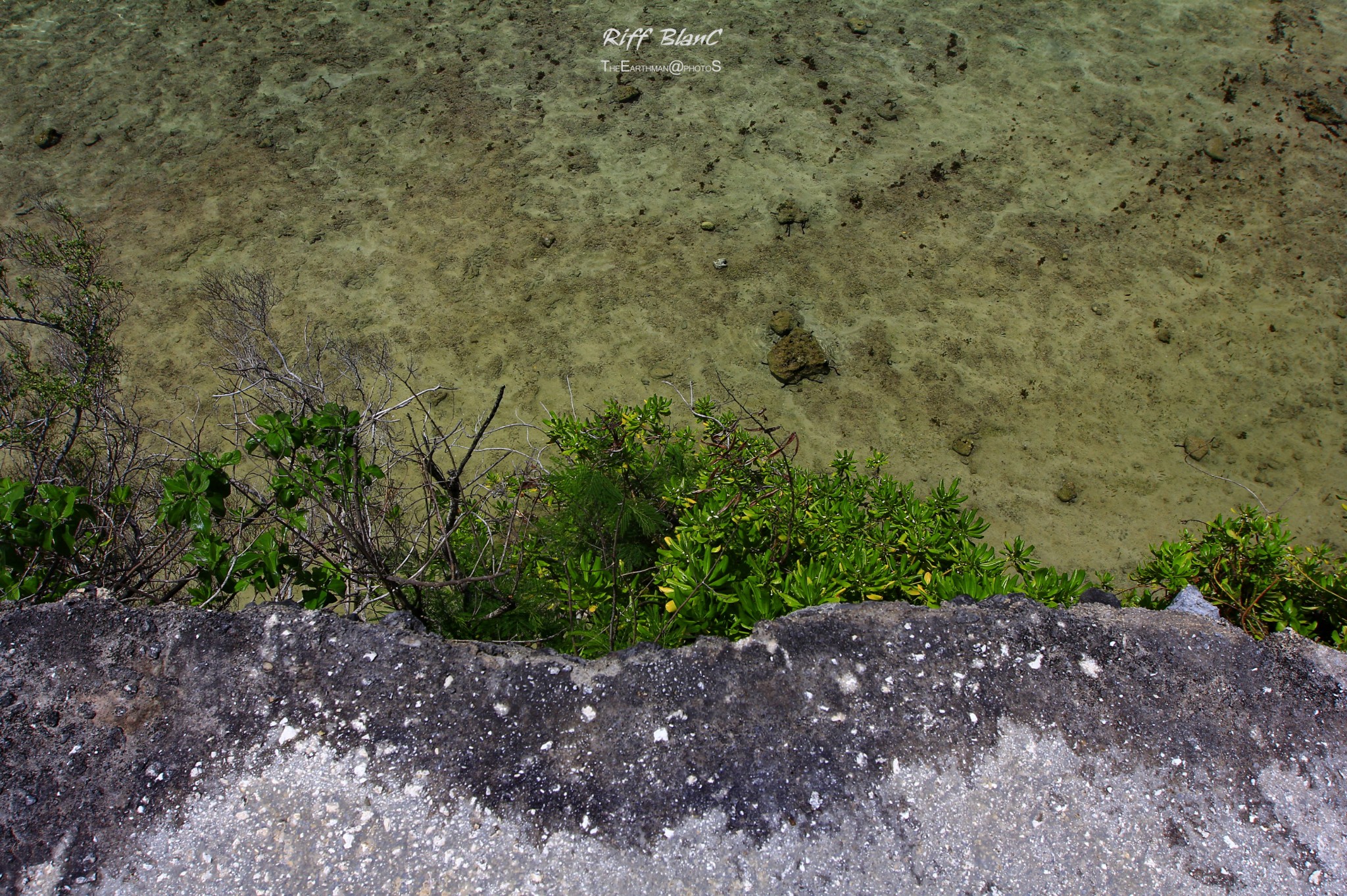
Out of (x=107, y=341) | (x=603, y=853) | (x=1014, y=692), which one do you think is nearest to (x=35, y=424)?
(x=107, y=341)

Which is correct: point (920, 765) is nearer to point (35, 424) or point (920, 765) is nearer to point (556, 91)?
point (35, 424)

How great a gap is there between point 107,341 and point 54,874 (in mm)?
3769

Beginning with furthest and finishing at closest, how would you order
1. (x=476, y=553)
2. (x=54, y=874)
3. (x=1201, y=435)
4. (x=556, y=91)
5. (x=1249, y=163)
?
(x=556, y=91), (x=1249, y=163), (x=1201, y=435), (x=476, y=553), (x=54, y=874)

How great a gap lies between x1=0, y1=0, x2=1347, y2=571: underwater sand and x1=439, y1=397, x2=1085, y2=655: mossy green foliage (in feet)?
4.12

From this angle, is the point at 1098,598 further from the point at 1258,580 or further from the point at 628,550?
the point at 628,550

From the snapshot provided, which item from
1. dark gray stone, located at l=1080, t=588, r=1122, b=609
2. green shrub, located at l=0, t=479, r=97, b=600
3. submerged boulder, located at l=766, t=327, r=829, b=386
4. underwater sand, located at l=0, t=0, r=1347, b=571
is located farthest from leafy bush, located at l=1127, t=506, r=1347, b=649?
green shrub, located at l=0, t=479, r=97, b=600

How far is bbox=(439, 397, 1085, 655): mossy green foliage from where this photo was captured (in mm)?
2137

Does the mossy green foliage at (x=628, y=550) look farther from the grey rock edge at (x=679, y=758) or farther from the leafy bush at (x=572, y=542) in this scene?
the grey rock edge at (x=679, y=758)

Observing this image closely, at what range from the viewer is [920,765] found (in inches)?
65.1

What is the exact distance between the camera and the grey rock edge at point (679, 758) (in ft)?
5.09

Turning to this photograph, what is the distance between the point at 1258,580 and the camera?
2.42 m

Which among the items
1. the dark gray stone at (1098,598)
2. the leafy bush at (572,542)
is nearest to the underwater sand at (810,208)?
the leafy bush at (572,542)

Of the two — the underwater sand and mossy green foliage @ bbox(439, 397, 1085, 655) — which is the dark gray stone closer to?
mossy green foliage @ bbox(439, 397, 1085, 655)

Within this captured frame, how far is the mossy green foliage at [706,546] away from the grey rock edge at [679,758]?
1.01 ft
